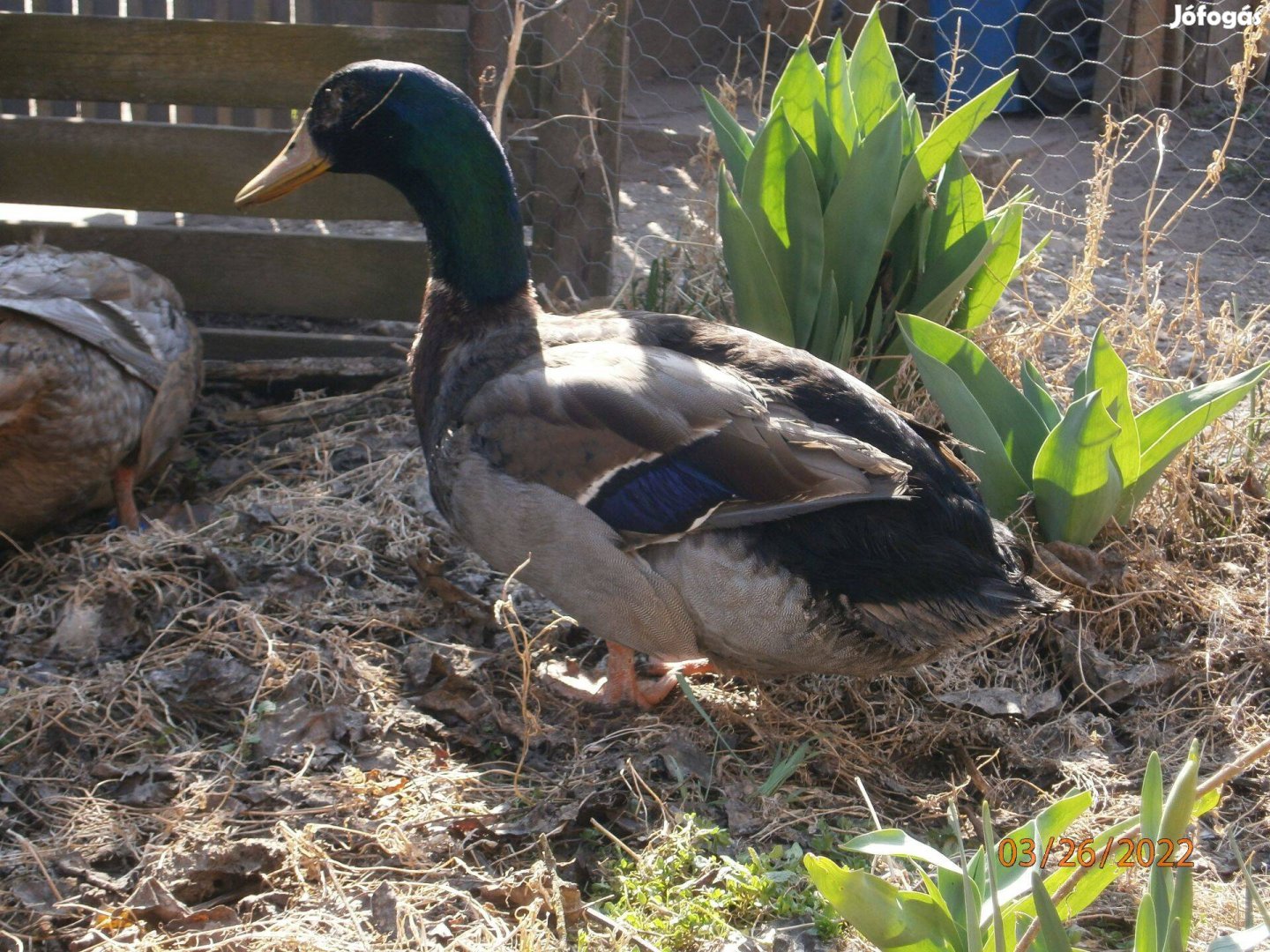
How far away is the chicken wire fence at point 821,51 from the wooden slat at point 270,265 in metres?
0.52

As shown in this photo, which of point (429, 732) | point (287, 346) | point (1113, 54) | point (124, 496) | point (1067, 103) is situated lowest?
point (429, 732)

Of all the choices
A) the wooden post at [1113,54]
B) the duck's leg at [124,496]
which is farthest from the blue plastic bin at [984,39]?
the duck's leg at [124,496]

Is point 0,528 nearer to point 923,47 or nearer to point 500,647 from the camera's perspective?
point 500,647

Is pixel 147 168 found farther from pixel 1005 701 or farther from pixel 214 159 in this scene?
pixel 1005 701

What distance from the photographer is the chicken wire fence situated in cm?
425

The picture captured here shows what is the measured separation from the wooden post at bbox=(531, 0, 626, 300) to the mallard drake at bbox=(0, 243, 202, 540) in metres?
1.31

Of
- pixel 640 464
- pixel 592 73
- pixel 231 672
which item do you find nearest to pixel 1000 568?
pixel 640 464

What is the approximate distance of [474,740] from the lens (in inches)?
108

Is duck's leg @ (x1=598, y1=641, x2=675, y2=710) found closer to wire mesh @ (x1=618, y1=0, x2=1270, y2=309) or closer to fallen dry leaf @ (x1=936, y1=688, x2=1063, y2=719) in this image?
fallen dry leaf @ (x1=936, y1=688, x2=1063, y2=719)

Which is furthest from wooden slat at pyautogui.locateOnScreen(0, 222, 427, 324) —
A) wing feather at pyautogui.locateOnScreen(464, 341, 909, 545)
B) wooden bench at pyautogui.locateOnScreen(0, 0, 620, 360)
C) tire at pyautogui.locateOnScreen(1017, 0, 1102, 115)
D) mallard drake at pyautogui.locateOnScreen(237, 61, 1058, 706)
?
tire at pyautogui.locateOnScreen(1017, 0, 1102, 115)

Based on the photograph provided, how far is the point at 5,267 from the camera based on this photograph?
369 cm

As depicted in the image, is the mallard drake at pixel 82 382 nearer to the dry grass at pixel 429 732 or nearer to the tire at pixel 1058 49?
the dry grass at pixel 429 732

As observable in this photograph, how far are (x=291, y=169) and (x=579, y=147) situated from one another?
1.45 metres

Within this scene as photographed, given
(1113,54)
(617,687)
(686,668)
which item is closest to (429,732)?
(617,687)
